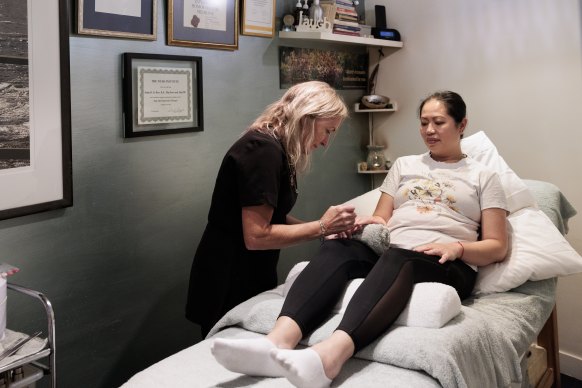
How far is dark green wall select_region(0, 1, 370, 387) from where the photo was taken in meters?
1.87

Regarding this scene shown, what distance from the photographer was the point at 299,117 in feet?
6.26

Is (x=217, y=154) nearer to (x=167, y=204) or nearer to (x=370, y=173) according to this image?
(x=167, y=204)

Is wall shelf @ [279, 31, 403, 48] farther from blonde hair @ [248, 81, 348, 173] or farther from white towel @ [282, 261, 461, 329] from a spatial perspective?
white towel @ [282, 261, 461, 329]

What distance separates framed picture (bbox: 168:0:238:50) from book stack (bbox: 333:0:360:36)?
0.65 meters

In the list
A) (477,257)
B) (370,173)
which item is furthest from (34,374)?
(370,173)

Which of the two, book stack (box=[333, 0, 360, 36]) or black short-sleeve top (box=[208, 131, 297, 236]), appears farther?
book stack (box=[333, 0, 360, 36])

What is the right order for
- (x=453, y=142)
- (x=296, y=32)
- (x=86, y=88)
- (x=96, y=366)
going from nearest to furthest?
(x=86, y=88), (x=96, y=366), (x=453, y=142), (x=296, y=32)

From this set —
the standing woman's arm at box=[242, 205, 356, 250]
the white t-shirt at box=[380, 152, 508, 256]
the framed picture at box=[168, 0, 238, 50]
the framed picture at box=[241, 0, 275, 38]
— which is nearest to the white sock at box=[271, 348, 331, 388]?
the standing woman's arm at box=[242, 205, 356, 250]

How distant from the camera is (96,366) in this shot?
205 cm

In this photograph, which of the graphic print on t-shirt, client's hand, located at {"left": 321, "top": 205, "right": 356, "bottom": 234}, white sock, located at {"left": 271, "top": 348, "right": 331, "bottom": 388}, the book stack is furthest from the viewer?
the book stack

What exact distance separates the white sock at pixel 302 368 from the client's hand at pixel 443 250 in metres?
0.68

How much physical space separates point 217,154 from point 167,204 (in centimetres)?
33

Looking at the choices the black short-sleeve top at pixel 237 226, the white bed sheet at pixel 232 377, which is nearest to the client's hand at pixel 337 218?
the black short-sleeve top at pixel 237 226

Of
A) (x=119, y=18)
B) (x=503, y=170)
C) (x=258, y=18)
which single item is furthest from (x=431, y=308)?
(x=258, y=18)
